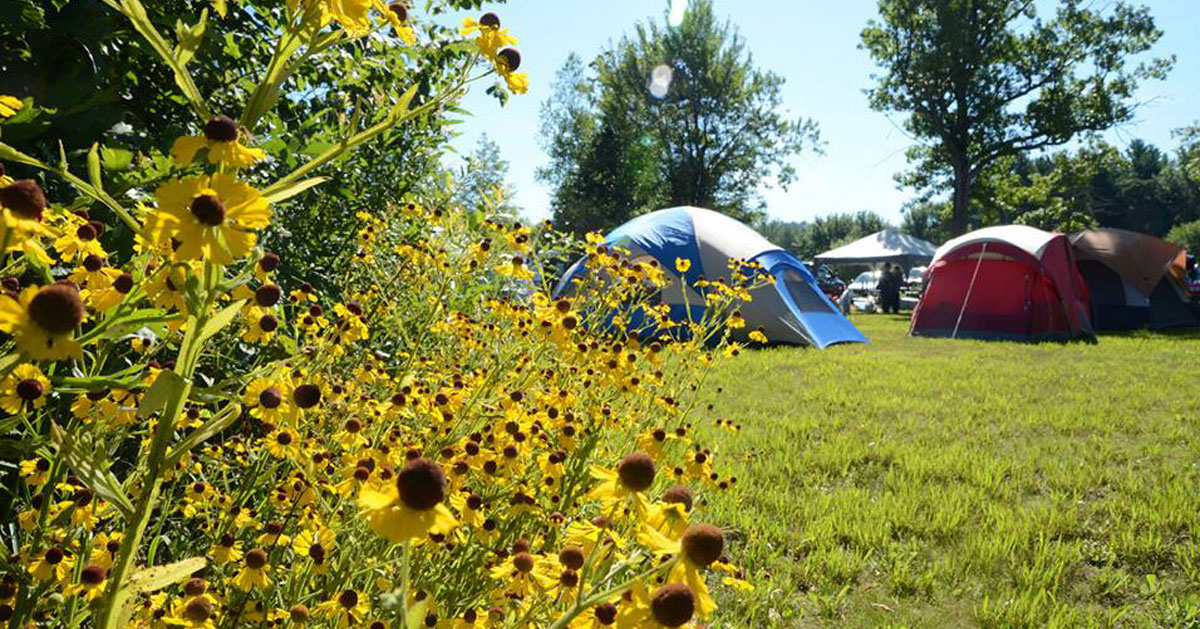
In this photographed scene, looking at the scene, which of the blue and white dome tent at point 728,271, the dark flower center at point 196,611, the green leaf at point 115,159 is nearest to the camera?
the dark flower center at point 196,611

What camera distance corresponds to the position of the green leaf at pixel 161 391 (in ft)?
1.93

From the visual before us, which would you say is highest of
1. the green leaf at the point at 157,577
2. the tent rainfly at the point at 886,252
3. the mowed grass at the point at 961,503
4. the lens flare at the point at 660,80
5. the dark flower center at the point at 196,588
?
the lens flare at the point at 660,80

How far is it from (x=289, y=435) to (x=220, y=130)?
2.60 feet

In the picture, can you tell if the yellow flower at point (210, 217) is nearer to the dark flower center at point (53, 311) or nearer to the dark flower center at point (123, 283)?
the dark flower center at point (53, 311)

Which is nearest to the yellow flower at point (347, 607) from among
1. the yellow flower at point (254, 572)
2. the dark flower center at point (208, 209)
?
the yellow flower at point (254, 572)

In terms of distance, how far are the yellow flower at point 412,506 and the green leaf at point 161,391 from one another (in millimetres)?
196

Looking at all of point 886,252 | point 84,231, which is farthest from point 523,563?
point 886,252

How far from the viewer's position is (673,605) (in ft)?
2.18

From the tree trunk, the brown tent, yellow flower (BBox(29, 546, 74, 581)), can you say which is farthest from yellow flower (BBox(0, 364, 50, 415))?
the tree trunk

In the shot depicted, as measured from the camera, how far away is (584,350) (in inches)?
80.4

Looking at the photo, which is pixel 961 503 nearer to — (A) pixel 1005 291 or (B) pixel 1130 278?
(A) pixel 1005 291

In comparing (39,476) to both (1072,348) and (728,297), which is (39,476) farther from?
(1072,348)

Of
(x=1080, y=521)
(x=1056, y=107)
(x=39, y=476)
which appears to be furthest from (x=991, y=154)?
(x=39, y=476)

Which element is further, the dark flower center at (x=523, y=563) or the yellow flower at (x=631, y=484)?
the dark flower center at (x=523, y=563)
